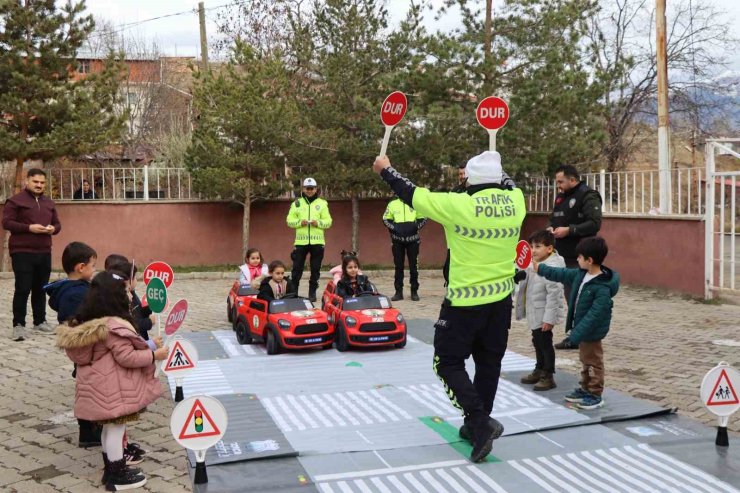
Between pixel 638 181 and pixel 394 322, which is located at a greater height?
pixel 638 181

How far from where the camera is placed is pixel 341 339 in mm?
8352

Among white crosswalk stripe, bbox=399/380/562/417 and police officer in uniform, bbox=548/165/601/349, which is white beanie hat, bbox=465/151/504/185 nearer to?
white crosswalk stripe, bbox=399/380/562/417

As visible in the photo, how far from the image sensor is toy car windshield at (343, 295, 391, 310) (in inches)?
333

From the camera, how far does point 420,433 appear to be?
545cm

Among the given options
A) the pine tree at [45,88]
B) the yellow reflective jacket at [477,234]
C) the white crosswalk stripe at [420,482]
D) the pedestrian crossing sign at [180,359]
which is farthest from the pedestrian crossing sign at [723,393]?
the pine tree at [45,88]

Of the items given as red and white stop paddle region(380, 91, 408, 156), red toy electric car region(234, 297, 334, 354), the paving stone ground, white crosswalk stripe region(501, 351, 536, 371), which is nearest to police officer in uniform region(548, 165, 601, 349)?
white crosswalk stripe region(501, 351, 536, 371)

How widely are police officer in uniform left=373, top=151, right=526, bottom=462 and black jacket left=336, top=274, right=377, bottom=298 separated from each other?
383cm

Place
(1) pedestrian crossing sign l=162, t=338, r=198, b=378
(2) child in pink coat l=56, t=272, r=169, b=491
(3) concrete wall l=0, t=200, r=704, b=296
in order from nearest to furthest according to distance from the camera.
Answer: (2) child in pink coat l=56, t=272, r=169, b=491, (1) pedestrian crossing sign l=162, t=338, r=198, b=378, (3) concrete wall l=0, t=200, r=704, b=296

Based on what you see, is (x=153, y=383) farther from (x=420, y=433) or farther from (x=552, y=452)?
(x=552, y=452)

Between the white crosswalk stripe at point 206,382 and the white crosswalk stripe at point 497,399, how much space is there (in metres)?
1.59

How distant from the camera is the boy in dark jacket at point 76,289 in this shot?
17.5ft

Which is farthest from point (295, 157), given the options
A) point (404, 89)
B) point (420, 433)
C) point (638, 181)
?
point (420, 433)

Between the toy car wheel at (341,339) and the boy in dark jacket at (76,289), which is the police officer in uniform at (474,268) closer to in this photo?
the boy in dark jacket at (76,289)

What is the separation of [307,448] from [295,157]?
1210 centimetres
